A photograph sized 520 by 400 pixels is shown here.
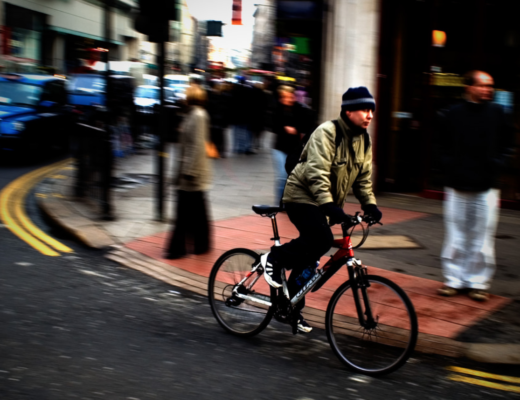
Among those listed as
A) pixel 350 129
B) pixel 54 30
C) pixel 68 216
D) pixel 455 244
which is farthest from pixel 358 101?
pixel 54 30

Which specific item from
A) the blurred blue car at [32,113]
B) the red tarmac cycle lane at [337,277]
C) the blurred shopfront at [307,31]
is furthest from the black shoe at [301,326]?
the blurred blue car at [32,113]

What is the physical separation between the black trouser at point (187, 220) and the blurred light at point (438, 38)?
19.0 feet

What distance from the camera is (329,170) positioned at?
4.52m

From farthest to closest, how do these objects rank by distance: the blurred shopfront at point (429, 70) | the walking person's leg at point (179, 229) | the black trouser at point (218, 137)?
the black trouser at point (218, 137), the blurred shopfront at point (429, 70), the walking person's leg at point (179, 229)

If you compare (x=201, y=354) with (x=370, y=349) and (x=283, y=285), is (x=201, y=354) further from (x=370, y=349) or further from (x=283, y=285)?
(x=370, y=349)

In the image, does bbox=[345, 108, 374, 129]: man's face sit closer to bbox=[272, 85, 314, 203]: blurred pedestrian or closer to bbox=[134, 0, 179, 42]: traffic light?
bbox=[134, 0, 179, 42]: traffic light

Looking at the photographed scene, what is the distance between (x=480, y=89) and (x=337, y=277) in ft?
7.33

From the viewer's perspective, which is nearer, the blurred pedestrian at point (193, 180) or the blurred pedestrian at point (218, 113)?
the blurred pedestrian at point (193, 180)

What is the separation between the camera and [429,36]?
11391 mm

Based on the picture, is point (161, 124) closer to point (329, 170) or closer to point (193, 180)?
point (193, 180)

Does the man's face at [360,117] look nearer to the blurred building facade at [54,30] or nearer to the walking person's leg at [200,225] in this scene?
the walking person's leg at [200,225]

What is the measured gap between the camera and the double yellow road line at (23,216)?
305 inches

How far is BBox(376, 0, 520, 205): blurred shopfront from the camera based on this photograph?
10719 mm

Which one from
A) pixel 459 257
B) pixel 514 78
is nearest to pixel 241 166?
pixel 514 78
